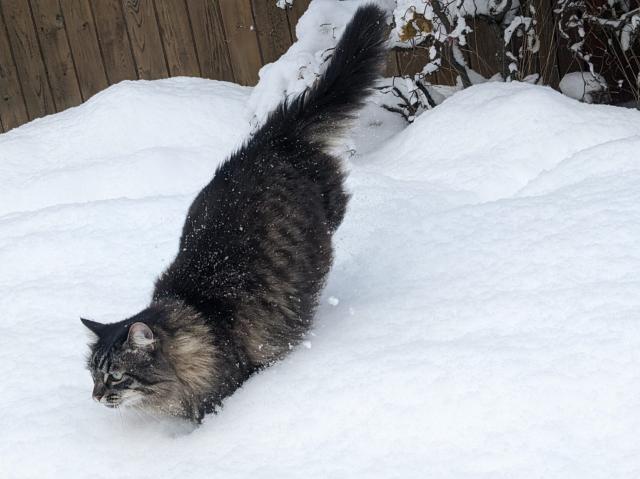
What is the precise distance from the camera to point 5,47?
511cm

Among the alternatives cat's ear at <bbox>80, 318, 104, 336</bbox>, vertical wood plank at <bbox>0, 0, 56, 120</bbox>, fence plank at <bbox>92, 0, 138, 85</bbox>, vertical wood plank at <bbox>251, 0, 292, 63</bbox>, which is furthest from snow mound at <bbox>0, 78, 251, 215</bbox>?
cat's ear at <bbox>80, 318, 104, 336</bbox>

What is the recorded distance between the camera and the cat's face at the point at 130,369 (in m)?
2.21

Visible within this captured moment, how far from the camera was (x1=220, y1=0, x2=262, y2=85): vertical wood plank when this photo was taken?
4.48 metres

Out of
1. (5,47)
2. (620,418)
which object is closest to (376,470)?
(620,418)

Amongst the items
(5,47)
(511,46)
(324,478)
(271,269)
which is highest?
(5,47)

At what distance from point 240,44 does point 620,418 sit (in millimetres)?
3357

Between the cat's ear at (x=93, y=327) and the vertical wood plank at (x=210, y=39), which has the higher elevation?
the vertical wood plank at (x=210, y=39)

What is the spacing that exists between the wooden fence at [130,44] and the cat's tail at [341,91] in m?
1.50

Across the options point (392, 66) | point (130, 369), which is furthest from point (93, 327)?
point (392, 66)

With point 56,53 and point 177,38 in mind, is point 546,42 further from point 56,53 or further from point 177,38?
point 56,53

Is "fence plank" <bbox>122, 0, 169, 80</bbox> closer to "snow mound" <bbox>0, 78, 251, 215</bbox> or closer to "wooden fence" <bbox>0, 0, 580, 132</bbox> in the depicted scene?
"wooden fence" <bbox>0, 0, 580, 132</bbox>

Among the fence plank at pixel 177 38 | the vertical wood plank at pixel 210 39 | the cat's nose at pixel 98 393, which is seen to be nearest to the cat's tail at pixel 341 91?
the cat's nose at pixel 98 393

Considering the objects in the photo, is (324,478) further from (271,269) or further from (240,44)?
(240,44)

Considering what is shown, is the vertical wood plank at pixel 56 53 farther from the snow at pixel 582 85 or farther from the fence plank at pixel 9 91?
the snow at pixel 582 85
